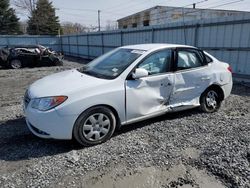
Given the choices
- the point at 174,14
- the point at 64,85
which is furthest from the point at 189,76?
the point at 174,14

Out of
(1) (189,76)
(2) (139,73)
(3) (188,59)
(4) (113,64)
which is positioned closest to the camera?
(2) (139,73)

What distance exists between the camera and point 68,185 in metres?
2.55

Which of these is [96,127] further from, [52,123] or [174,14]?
[174,14]

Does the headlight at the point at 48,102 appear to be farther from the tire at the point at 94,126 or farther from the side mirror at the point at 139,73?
the side mirror at the point at 139,73

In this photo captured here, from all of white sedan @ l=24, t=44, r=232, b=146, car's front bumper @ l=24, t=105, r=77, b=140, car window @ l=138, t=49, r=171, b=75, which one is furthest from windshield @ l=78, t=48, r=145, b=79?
car's front bumper @ l=24, t=105, r=77, b=140

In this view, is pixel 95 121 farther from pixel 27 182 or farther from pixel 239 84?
pixel 239 84

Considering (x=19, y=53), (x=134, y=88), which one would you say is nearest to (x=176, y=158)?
(x=134, y=88)

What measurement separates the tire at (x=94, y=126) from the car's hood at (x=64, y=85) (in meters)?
0.38

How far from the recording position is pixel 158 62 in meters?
3.99

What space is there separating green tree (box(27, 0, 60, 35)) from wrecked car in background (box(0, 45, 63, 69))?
29.1m

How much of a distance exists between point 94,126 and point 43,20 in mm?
42814

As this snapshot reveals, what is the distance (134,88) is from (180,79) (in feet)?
3.46

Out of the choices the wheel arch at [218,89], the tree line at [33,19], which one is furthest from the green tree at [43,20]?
the wheel arch at [218,89]

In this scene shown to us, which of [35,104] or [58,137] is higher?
[35,104]
